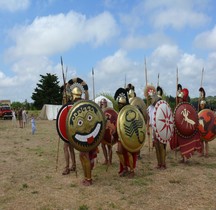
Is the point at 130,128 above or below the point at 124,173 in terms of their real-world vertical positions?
above

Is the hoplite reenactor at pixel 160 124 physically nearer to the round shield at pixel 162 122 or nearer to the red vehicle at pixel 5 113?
the round shield at pixel 162 122

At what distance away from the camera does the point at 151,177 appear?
735 centimetres

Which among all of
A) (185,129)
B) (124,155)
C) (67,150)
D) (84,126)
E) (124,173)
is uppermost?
(84,126)

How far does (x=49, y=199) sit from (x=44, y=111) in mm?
33181

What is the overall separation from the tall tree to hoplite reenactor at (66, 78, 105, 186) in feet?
145

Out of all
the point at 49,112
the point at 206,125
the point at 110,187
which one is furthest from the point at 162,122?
the point at 49,112

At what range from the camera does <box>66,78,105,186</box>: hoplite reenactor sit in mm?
6348

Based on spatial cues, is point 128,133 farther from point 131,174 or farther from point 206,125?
point 206,125

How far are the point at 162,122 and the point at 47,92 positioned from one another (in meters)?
44.1

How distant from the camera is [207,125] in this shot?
31.9ft

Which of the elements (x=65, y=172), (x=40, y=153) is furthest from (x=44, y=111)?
(x=65, y=172)

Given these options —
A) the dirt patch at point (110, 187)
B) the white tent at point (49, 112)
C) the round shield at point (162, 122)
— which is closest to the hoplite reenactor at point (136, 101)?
the dirt patch at point (110, 187)

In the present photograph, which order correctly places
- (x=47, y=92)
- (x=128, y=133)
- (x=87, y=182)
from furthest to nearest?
(x=47, y=92)
(x=128, y=133)
(x=87, y=182)

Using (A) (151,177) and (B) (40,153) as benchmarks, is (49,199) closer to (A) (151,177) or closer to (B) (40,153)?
(A) (151,177)
